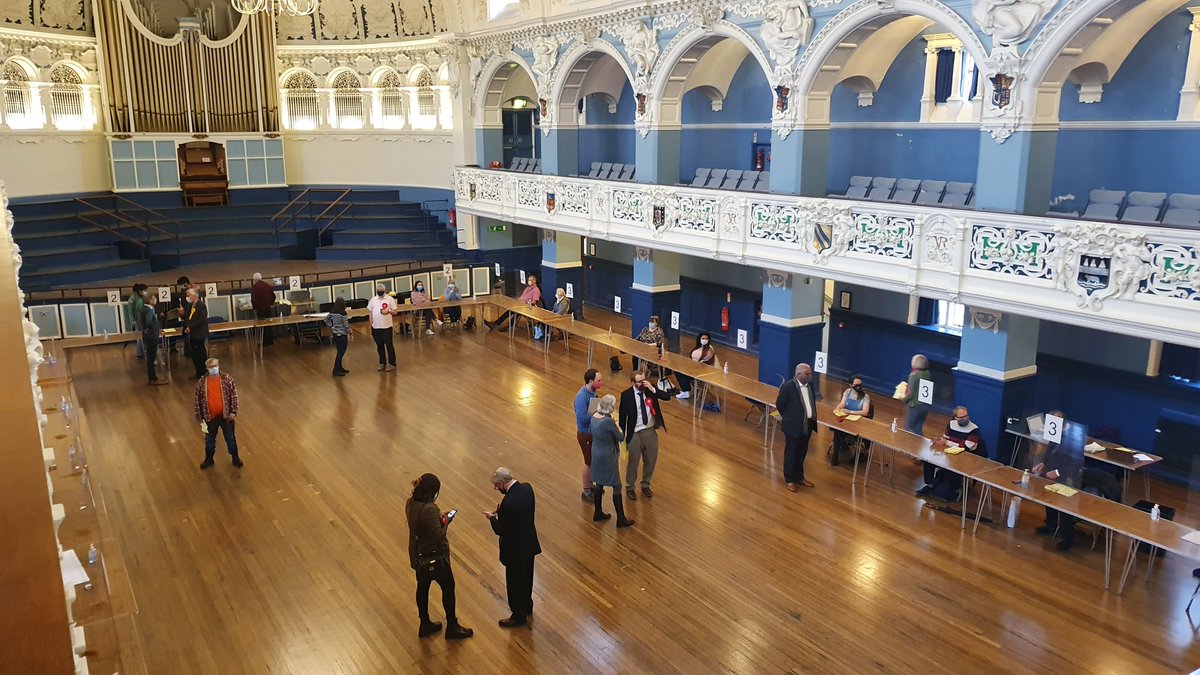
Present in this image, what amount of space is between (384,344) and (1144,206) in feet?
40.2

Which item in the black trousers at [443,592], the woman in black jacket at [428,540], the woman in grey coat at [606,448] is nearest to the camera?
the woman in black jacket at [428,540]

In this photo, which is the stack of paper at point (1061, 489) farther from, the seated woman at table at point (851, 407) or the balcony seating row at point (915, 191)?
the balcony seating row at point (915, 191)

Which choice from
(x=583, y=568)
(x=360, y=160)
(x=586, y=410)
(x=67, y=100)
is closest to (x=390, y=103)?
(x=360, y=160)

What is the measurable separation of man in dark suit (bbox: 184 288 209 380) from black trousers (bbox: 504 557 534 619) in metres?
9.72

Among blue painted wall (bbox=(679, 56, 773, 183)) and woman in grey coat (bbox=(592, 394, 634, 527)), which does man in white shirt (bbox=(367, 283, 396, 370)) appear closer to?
blue painted wall (bbox=(679, 56, 773, 183))

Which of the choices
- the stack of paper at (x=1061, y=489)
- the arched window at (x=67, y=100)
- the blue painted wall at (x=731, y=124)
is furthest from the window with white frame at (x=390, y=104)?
the stack of paper at (x=1061, y=489)

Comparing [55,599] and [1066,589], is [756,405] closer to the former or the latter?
[1066,589]

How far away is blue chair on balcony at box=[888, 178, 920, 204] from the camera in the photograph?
1441cm

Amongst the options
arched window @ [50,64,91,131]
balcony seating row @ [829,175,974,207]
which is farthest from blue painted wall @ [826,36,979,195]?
arched window @ [50,64,91,131]

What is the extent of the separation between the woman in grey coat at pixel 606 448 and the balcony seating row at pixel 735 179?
6.74m

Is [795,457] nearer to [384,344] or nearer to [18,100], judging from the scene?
[384,344]

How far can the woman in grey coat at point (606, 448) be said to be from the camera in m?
9.58

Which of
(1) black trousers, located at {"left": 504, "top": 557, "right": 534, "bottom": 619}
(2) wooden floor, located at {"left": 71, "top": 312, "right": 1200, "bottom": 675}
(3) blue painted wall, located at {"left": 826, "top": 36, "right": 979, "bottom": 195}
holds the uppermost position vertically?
(3) blue painted wall, located at {"left": 826, "top": 36, "right": 979, "bottom": 195}

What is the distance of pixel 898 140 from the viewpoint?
15508mm
